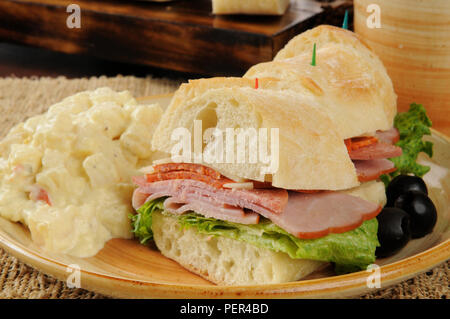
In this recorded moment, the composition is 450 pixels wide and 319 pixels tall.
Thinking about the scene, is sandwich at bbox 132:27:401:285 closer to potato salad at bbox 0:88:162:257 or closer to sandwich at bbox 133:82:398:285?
sandwich at bbox 133:82:398:285

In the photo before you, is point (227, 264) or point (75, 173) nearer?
point (227, 264)

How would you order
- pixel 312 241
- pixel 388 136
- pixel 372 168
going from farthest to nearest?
pixel 388 136
pixel 372 168
pixel 312 241

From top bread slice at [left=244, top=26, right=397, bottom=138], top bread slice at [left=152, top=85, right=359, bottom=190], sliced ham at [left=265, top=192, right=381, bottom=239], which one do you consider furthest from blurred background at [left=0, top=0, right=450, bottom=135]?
sliced ham at [left=265, top=192, right=381, bottom=239]

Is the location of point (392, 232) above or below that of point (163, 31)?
below

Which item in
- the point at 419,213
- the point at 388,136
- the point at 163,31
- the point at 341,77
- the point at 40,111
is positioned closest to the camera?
the point at 419,213

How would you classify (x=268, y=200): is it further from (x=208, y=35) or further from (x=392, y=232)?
(x=208, y=35)

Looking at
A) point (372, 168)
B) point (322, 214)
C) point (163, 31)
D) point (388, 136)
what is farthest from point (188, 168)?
point (163, 31)

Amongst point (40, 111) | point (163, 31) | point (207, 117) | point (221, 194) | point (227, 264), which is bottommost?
point (227, 264)
